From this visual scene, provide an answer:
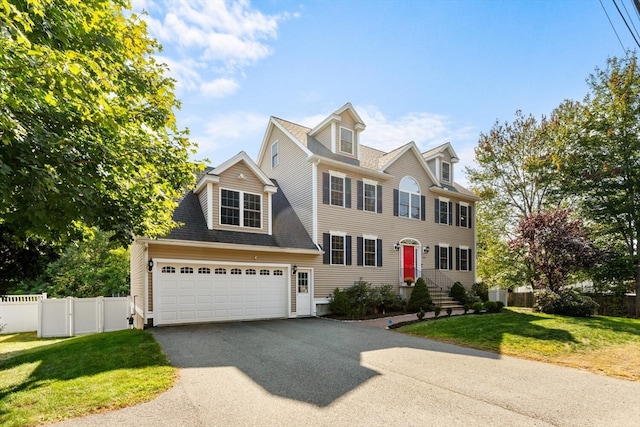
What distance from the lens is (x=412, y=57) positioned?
11742 mm

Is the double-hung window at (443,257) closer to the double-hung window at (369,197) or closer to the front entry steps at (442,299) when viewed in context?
the front entry steps at (442,299)

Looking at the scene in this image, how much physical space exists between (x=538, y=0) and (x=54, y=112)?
11064 millimetres

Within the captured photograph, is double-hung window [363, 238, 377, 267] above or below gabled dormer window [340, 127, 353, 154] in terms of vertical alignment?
below

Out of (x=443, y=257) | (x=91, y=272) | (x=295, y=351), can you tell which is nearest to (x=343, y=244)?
(x=443, y=257)

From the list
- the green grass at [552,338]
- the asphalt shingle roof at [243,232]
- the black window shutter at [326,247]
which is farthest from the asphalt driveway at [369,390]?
the black window shutter at [326,247]

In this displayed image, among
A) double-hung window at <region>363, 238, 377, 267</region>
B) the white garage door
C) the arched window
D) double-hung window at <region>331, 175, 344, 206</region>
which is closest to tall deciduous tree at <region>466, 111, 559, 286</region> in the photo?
the arched window

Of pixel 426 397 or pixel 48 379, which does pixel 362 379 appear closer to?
pixel 426 397

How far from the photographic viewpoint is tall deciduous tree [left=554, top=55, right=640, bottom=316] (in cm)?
1831

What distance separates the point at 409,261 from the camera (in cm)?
1919

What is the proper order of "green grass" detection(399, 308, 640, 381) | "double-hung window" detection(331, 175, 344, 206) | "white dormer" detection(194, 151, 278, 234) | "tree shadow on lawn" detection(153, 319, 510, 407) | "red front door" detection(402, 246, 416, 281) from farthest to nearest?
"red front door" detection(402, 246, 416, 281) → "double-hung window" detection(331, 175, 344, 206) → "white dormer" detection(194, 151, 278, 234) → "green grass" detection(399, 308, 640, 381) → "tree shadow on lawn" detection(153, 319, 510, 407)

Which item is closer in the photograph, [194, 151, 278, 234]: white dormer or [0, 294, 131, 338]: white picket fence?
[194, 151, 278, 234]: white dormer

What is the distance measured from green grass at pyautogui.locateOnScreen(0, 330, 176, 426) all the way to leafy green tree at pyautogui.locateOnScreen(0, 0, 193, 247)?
2.49m

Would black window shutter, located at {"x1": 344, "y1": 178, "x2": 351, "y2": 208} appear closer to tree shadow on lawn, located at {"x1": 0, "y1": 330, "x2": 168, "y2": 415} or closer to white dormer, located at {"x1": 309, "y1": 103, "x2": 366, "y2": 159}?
white dormer, located at {"x1": 309, "y1": 103, "x2": 366, "y2": 159}

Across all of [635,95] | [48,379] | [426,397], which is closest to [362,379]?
[426,397]
